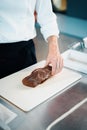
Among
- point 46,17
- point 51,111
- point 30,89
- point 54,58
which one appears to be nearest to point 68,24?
point 46,17

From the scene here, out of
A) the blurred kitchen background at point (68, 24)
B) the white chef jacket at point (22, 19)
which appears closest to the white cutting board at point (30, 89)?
the white chef jacket at point (22, 19)

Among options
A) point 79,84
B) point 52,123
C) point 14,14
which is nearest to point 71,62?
point 79,84

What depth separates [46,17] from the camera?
0.98 metres

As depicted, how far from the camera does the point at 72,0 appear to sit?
2.92m

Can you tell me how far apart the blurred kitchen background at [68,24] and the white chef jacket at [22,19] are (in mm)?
1211

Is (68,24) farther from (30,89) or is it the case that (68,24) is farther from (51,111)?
(51,111)

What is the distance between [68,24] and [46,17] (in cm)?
182

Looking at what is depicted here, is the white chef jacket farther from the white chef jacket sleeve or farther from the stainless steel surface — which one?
the stainless steel surface

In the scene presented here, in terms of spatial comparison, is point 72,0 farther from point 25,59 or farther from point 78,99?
point 78,99

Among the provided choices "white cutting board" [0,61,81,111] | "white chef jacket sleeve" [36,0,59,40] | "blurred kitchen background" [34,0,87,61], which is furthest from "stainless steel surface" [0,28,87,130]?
"blurred kitchen background" [34,0,87,61]

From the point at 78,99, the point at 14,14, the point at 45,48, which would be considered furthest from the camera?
the point at 45,48

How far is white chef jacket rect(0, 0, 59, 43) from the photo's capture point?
2.85 ft

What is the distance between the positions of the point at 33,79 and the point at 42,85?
39 mm

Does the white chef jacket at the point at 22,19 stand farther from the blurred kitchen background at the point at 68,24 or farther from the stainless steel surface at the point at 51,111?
the blurred kitchen background at the point at 68,24
